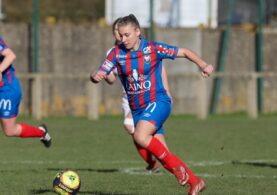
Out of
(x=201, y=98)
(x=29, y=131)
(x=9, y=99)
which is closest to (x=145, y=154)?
(x=29, y=131)

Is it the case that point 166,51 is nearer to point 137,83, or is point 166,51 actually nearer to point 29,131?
point 137,83

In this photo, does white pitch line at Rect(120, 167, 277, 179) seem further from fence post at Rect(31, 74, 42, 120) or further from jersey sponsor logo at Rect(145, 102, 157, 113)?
fence post at Rect(31, 74, 42, 120)

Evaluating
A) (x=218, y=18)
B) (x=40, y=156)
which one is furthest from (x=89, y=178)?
(x=218, y=18)

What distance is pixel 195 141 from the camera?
1486cm

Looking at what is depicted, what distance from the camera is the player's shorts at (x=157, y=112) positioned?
322 inches

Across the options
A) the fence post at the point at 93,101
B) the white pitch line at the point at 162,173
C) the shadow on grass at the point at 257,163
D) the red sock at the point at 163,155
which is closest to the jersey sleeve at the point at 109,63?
the red sock at the point at 163,155

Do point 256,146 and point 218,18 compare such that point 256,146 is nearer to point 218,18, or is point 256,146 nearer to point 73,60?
point 73,60

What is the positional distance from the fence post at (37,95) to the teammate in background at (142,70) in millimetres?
10663

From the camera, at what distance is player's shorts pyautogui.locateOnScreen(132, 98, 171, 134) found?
8.18m

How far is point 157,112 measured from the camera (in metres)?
8.27

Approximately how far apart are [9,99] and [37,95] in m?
8.94

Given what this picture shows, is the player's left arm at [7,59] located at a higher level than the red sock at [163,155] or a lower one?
higher

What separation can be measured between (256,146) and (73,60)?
7706 mm

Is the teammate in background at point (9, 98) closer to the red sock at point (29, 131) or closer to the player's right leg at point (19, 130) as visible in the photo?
the player's right leg at point (19, 130)
